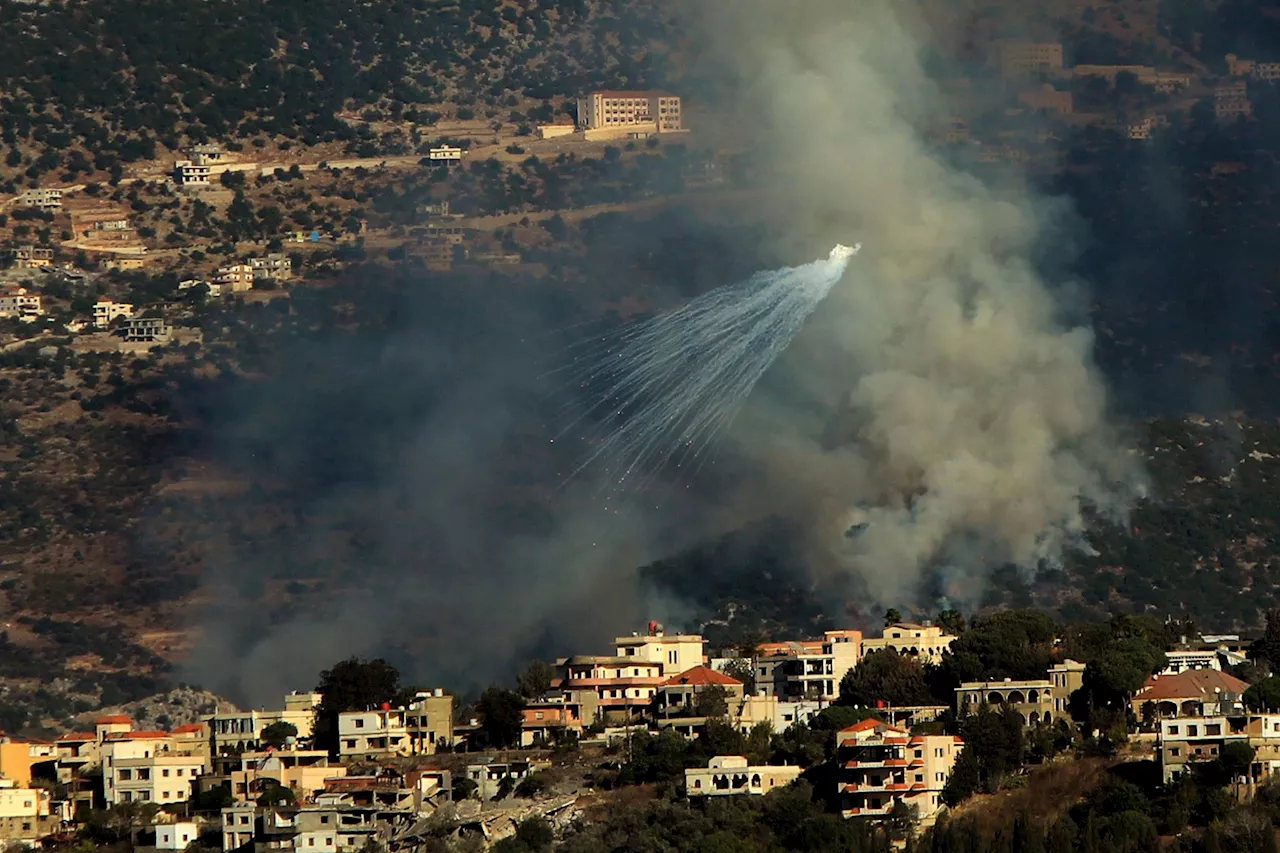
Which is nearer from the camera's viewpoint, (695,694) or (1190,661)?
(695,694)

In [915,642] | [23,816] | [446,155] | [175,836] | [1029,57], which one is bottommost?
[175,836]

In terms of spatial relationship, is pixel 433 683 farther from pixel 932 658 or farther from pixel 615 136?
pixel 615 136

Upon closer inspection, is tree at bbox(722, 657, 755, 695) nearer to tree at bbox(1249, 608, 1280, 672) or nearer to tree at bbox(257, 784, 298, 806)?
tree at bbox(257, 784, 298, 806)

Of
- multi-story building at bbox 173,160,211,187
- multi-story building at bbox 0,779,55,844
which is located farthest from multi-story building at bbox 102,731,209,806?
multi-story building at bbox 173,160,211,187

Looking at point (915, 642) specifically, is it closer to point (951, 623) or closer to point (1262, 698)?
point (951, 623)

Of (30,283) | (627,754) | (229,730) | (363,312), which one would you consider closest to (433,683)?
(229,730)

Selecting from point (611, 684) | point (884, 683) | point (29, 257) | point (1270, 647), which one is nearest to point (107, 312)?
point (29, 257)
